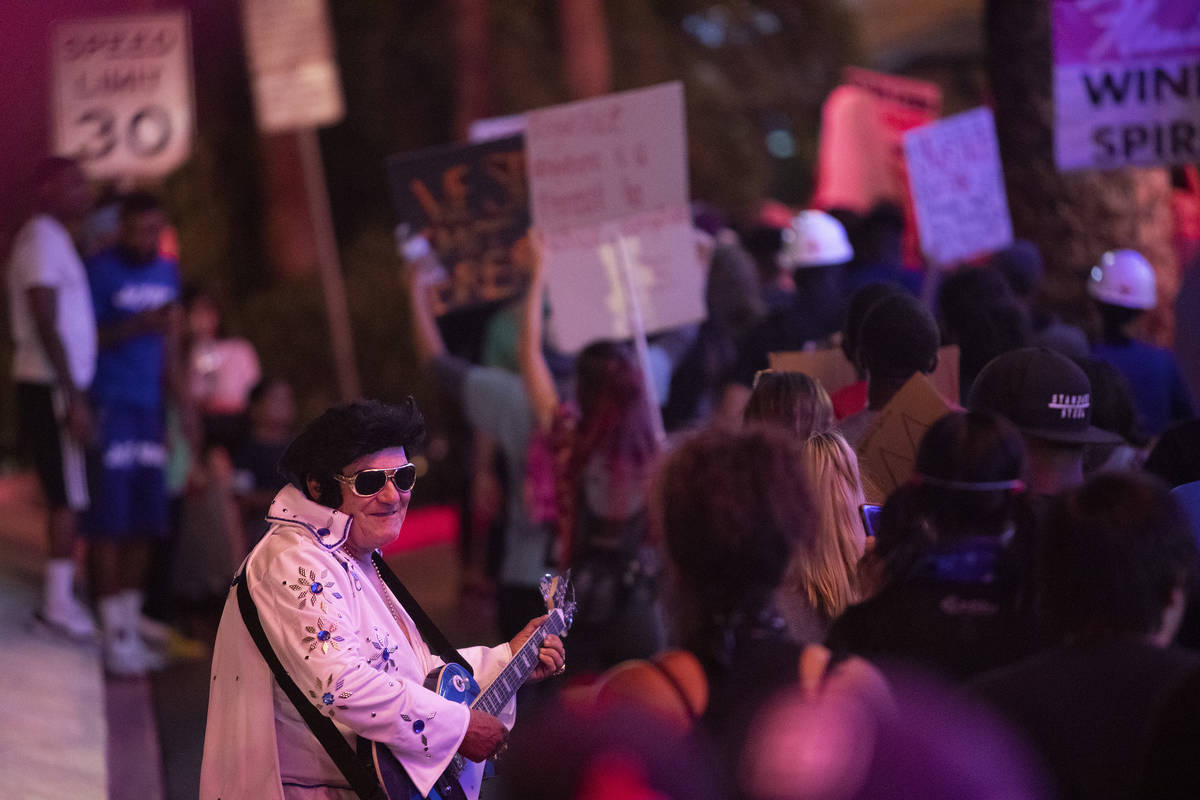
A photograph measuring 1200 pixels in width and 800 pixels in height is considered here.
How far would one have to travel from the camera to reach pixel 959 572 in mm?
2959

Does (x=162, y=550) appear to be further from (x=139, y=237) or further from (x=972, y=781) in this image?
(x=972, y=781)

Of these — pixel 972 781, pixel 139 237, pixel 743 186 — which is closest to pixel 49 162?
pixel 139 237

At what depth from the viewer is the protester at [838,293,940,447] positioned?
455cm

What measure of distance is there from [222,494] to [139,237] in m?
2.31

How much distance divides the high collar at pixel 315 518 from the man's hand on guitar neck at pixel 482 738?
546 mm

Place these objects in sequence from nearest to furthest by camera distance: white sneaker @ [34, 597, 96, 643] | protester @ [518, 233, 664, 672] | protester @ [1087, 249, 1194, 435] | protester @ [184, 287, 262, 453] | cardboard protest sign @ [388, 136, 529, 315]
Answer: protester @ [518, 233, 664, 672], protester @ [1087, 249, 1194, 435], cardboard protest sign @ [388, 136, 529, 315], white sneaker @ [34, 597, 96, 643], protester @ [184, 287, 262, 453]

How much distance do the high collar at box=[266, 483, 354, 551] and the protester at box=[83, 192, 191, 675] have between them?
430cm

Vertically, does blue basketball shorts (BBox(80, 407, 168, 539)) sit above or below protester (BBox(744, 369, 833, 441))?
below

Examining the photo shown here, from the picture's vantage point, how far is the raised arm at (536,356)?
638 cm

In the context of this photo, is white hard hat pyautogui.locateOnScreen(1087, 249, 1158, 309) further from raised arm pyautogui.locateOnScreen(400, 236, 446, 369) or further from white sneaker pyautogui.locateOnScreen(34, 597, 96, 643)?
white sneaker pyautogui.locateOnScreen(34, 597, 96, 643)

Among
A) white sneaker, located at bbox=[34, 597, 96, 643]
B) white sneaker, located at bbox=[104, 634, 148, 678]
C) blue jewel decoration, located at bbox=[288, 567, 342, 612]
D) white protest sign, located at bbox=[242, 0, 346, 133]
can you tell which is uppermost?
white protest sign, located at bbox=[242, 0, 346, 133]

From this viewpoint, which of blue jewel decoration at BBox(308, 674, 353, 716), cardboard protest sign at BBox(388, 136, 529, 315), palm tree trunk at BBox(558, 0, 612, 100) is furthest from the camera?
palm tree trunk at BBox(558, 0, 612, 100)

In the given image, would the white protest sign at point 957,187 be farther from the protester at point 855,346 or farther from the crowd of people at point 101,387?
the crowd of people at point 101,387

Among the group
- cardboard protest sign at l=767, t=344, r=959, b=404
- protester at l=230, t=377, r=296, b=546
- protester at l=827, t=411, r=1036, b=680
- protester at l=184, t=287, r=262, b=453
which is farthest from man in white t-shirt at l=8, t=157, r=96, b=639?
protester at l=827, t=411, r=1036, b=680
